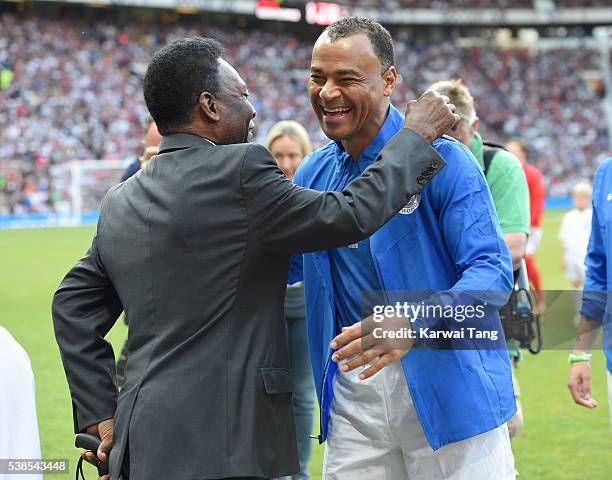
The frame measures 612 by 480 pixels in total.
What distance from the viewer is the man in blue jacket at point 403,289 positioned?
9.57 ft

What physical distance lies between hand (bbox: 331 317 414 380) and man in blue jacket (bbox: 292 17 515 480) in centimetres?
4

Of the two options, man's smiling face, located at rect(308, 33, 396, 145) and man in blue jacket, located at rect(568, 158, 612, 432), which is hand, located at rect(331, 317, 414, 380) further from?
man in blue jacket, located at rect(568, 158, 612, 432)

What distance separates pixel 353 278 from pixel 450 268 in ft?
1.10

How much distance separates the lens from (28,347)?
1100cm

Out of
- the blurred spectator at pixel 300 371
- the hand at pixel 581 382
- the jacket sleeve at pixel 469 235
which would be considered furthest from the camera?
the blurred spectator at pixel 300 371

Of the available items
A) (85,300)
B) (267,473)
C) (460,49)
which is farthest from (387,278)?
(460,49)

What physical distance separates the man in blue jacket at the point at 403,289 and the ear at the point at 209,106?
1.38ft

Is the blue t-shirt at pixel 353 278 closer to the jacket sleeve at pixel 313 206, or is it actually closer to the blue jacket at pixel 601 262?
the jacket sleeve at pixel 313 206

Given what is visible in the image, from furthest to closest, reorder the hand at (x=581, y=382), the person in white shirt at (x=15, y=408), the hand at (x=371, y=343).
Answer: the hand at (x=581, y=382) → the hand at (x=371, y=343) → the person in white shirt at (x=15, y=408)

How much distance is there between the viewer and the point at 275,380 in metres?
2.73

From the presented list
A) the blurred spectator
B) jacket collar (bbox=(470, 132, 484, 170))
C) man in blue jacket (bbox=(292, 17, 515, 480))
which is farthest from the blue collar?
the blurred spectator

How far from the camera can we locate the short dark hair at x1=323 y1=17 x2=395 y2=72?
10.2 feet

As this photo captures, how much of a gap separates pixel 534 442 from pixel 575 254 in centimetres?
562

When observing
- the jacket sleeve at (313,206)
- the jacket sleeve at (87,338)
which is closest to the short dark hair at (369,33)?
the jacket sleeve at (313,206)
